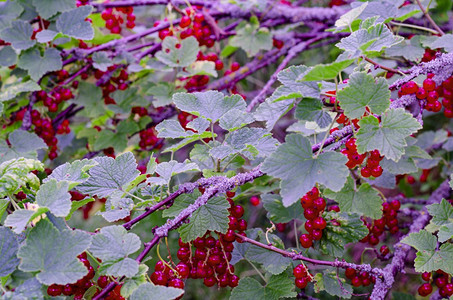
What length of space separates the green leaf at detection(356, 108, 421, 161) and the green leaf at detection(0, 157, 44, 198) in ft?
2.38

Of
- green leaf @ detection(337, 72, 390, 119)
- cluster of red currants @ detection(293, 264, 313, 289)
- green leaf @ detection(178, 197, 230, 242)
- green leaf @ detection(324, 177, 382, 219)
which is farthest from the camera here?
green leaf @ detection(324, 177, 382, 219)

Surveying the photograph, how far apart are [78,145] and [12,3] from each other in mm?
731

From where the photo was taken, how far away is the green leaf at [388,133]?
885 millimetres

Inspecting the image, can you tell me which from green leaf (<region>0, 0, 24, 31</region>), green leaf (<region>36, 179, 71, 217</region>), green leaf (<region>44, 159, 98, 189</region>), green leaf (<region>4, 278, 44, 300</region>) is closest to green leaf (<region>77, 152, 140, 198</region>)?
green leaf (<region>44, 159, 98, 189</region>)

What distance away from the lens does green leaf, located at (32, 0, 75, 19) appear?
1662 mm

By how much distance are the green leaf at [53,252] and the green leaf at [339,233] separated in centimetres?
67

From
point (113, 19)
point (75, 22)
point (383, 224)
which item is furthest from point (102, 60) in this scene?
point (383, 224)

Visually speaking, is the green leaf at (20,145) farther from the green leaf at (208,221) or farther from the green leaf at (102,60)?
the green leaf at (208,221)

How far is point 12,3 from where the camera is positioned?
5.55ft

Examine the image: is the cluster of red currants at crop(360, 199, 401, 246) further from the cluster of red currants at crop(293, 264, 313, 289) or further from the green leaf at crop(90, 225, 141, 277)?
the green leaf at crop(90, 225, 141, 277)

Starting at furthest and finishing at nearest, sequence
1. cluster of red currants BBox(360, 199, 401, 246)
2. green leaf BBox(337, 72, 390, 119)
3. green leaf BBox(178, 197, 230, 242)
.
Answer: cluster of red currants BBox(360, 199, 401, 246), green leaf BBox(178, 197, 230, 242), green leaf BBox(337, 72, 390, 119)

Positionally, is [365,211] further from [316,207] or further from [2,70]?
[2,70]

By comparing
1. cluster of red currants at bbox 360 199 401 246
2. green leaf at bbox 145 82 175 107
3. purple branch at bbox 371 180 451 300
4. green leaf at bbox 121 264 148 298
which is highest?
green leaf at bbox 121 264 148 298

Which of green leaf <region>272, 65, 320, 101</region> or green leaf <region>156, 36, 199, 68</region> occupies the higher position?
green leaf <region>272, 65, 320, 101</region>
